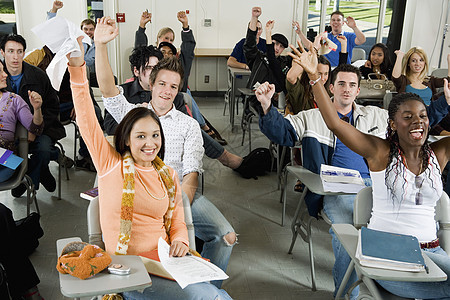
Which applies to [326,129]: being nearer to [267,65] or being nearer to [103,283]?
[103,283]

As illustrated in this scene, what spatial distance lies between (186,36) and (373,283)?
11.6 feet

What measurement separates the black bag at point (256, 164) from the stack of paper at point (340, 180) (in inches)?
68.7

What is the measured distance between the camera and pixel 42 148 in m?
3.53

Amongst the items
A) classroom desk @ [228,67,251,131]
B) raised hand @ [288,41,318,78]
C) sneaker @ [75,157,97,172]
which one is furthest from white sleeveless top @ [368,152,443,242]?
classroom desk @ [228,67,251,131]

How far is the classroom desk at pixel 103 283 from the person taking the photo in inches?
55.0

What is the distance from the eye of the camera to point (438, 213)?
81.5 inches

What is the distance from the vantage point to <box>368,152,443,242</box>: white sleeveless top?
6.60 ft

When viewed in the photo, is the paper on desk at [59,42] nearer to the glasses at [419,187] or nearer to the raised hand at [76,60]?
the raised hand at [76,60]

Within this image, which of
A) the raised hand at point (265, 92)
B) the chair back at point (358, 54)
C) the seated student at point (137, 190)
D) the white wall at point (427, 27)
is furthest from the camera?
the white wall at point (427, 27)

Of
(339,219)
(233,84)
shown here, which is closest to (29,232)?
(339,219)

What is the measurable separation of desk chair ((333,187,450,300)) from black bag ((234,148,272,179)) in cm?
224

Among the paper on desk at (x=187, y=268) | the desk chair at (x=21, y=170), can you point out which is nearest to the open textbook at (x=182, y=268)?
the paper on desk at (x=187, y=268)

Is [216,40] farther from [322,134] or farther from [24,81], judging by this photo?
[322,134]

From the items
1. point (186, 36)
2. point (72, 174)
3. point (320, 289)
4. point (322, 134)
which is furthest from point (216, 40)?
point (320, 289)
